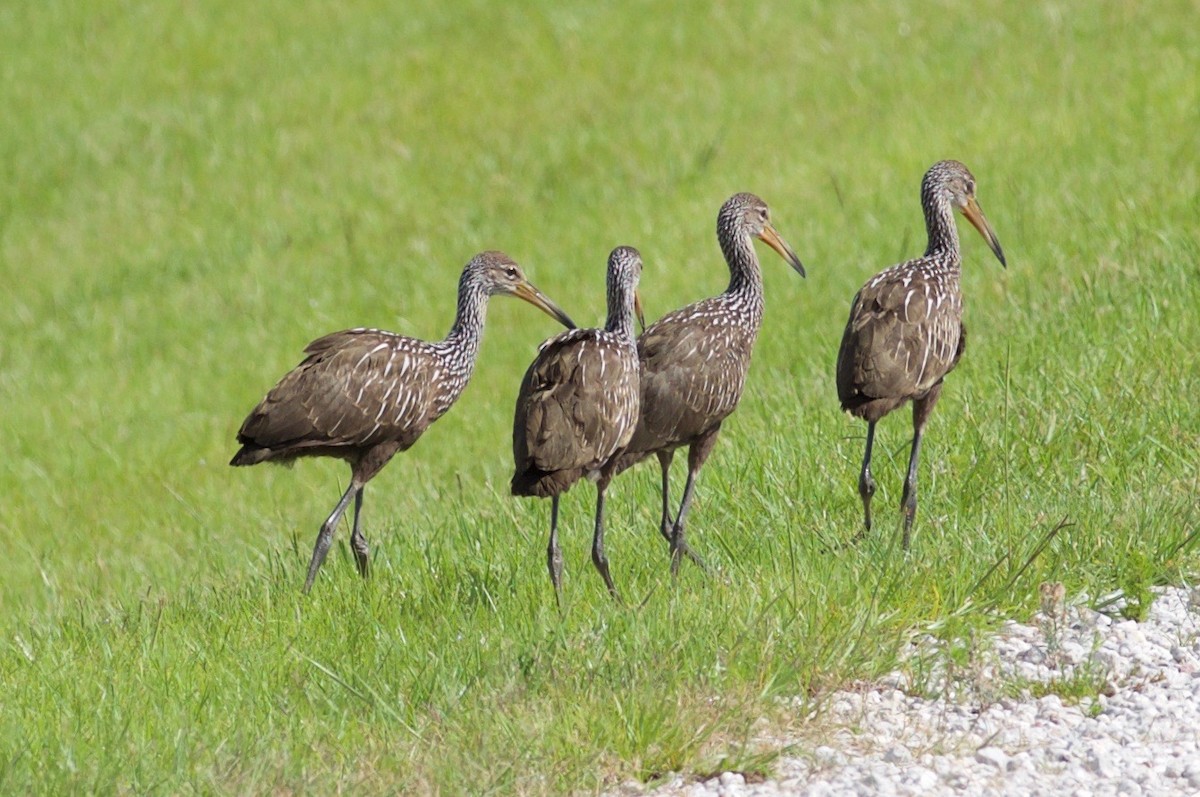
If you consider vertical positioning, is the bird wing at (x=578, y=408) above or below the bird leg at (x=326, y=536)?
above

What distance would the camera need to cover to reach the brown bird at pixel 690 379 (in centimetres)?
718

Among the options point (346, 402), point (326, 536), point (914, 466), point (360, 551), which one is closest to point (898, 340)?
point (914, 466)

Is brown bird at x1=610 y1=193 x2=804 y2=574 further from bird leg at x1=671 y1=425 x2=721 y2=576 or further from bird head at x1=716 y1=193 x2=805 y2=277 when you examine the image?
bird head at x1=716 y1=193 x2=805 y2=277

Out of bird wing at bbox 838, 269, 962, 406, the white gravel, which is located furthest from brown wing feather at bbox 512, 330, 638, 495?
the white gravel

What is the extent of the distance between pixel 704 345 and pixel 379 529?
2705mm

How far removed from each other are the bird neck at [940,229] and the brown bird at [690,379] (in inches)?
34.6

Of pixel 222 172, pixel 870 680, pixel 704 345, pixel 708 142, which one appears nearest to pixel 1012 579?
pixel 870 680

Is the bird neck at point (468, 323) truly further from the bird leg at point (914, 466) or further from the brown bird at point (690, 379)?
the bird leg at point (914, 466)

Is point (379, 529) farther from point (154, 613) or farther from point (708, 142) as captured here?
point (708, 142)

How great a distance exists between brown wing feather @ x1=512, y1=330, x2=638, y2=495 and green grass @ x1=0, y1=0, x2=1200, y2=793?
1.63 ft

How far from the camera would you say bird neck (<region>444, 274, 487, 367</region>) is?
8.27 metres

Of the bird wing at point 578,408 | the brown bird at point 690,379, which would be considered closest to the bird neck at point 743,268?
the brown bird at point 690,379

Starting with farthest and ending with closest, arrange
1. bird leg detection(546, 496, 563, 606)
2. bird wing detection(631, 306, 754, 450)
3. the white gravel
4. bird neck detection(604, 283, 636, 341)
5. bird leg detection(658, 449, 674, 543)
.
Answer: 1. bird leg detection(658, 449, 674, 543)
2. bird neck detection(604, 283, 636, 341)
3. bird wing detection(631, 306, 754, 450)
4. bird leg detection(546, 496, 563, 606)
5. the white gravel

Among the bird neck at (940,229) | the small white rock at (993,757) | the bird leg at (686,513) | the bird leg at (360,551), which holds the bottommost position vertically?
the small white rock at (993,757)
